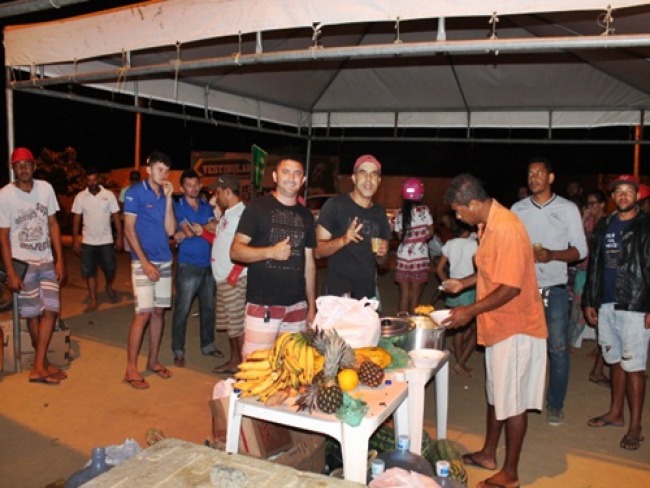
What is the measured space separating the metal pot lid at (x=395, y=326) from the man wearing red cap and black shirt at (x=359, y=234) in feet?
2.05

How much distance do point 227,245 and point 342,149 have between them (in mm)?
28346

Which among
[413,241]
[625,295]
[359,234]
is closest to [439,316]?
[359,234]

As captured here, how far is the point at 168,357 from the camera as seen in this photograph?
7.11m

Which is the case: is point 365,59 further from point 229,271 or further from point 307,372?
point 307,372

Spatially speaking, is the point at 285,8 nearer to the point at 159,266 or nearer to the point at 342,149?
the point at 159,266

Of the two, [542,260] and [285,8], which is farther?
[542,260]

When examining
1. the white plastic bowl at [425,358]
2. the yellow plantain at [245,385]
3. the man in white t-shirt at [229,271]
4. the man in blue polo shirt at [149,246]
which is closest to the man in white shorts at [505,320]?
the white plastic bowl at [425,358]

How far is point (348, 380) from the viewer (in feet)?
10.8

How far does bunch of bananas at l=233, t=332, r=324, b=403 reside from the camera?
327cm

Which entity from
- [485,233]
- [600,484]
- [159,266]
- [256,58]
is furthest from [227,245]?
[600,484]

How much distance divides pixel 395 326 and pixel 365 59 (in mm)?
5700

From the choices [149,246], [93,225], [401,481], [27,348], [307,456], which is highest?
[93,225]

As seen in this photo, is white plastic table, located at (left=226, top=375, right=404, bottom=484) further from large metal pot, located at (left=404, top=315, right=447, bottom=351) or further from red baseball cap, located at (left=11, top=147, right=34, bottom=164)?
red baseball cap, located at (left=11, top=147, right=34, bottom=164)

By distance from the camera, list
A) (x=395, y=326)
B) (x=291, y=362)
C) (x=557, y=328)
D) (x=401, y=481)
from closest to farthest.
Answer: (x=401, y=481) < (x=291, y=362) < (x=395, y=326) < (x=557, y=328)
